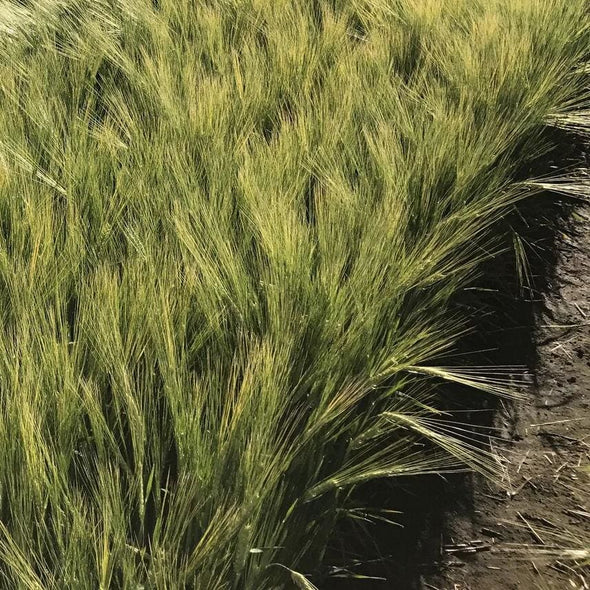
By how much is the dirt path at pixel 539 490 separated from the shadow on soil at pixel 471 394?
0.05 feet

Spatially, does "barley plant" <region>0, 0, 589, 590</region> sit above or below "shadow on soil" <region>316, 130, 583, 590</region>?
above

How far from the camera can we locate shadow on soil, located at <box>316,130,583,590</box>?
2.92 feet

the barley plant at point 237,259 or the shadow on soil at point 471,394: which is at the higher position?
the barley plant at point 237,259

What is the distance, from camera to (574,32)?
1.44 metres

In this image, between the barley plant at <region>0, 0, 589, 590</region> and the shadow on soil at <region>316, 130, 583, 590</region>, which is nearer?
the barley plant at <region>0, 0, 589, 590</region>

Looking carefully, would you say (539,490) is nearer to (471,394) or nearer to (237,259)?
(471,394)

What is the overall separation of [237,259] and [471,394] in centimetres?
48

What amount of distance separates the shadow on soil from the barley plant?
0.18 ft

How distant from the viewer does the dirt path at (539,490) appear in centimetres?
90

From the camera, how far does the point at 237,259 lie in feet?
2.86

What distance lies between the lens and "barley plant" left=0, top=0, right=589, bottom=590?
0.65m

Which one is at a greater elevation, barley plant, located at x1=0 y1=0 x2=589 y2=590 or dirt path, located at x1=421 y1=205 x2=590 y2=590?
barley plant, located at x1=0 y1=0 x2=589 y2=590

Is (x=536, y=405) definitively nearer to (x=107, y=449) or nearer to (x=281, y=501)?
(x=281, y=501)

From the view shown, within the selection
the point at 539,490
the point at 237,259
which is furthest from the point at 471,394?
the point at 237,259
